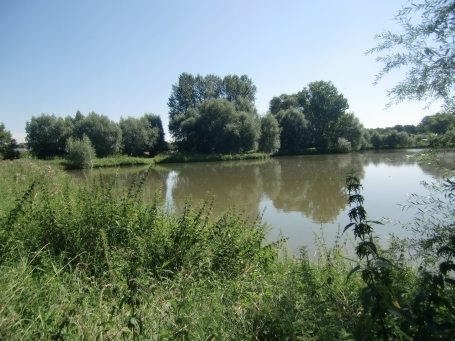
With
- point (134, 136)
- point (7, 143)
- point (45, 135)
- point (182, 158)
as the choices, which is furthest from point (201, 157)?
point (7, 143)

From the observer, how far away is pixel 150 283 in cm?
296

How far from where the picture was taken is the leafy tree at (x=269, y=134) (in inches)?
1431

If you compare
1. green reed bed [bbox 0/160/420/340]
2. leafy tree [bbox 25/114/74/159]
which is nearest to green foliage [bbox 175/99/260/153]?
leafy tree [bbox 25/114/74/159]

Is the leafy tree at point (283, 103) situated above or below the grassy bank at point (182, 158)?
above

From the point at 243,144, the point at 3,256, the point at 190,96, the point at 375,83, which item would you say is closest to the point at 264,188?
the point at 375,83

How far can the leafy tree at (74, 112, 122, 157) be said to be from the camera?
105 feet

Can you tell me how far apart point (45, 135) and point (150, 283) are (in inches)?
1456

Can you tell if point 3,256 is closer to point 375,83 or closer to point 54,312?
point 54,312

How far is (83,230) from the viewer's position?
348cm

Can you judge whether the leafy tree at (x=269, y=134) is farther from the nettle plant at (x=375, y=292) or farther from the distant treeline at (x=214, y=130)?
the nettle plant at (x=375, y=292)

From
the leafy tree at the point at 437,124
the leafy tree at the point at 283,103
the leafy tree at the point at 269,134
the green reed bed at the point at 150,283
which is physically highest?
the leafy tree at the point at 283,103

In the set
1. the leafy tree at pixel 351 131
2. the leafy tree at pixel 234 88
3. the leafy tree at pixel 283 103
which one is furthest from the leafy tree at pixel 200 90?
the leafy tree at pixel 351 131

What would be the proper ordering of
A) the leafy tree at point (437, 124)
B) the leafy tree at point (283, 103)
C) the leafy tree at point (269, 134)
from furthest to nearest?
the leafy tree at point (283, 103), the leafy tree at point (269, 134), the leafy tree at point (437, 124)

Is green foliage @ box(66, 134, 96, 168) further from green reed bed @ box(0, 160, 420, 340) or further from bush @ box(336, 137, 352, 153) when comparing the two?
bush @ box(336, 137, 352, 153)
